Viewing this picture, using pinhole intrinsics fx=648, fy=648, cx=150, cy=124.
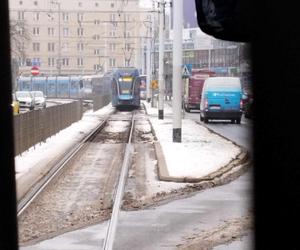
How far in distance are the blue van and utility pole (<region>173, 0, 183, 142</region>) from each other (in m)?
12.5

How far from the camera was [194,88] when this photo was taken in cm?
4569

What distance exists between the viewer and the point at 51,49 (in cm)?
6831

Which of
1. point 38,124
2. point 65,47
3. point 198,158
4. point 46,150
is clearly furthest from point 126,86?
point 198,158

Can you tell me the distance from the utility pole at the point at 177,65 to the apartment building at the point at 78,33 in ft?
101

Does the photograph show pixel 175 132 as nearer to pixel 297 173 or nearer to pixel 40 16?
pixel 297 173

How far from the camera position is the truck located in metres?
45.2

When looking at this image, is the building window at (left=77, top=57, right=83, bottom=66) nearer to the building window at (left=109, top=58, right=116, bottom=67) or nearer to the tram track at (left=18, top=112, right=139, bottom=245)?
the building window at (left=109, top=58, right=116, bottom=67)

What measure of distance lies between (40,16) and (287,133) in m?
60.1

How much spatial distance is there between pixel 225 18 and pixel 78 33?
63.6 meters

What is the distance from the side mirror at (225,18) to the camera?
2609 mm

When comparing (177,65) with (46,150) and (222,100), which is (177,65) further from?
(222,100)

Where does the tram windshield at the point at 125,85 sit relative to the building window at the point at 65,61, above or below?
below

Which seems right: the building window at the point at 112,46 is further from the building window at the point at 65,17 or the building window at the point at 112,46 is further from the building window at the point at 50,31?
the building window at the point at 65,17

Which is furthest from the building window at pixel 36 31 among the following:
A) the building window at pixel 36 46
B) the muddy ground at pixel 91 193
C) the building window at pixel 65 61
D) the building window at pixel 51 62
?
the muddy ground at pixel 91 193
